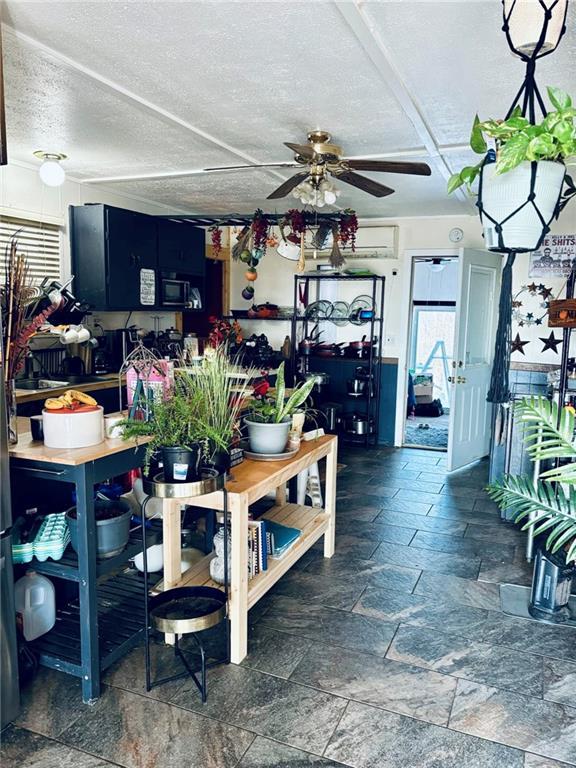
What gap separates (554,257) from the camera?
545 centimetres

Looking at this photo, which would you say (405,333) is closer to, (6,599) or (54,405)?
(54,405)

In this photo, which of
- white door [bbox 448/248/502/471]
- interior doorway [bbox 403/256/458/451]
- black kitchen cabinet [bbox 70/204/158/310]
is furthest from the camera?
interior doorway [bbox 403/256/458/451]

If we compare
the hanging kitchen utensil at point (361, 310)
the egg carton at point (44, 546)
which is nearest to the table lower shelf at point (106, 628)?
the egg carton at point (44, 546)

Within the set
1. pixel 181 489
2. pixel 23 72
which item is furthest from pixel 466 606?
pixel 23 72

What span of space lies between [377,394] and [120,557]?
432cm

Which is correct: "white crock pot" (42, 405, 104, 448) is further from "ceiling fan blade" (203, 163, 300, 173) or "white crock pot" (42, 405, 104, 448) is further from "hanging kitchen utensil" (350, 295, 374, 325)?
"hanging kitchen utensil" (350, 295, 374, 325)

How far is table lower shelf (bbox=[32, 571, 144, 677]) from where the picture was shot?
2.24 metres

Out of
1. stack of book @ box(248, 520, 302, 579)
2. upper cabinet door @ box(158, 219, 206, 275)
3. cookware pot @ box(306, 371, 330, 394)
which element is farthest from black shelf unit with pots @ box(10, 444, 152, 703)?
cookware pot @ box(306, 371, 330, 394)

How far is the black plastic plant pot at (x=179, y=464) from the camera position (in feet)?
6.81

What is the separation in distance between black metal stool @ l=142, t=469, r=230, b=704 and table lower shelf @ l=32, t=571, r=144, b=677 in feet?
0.63

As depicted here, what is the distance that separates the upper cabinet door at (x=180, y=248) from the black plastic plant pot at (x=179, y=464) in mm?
3676

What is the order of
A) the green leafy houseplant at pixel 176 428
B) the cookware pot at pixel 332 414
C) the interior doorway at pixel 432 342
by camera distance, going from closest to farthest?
1. the green leafy houseplant at pixel 176 428
2. the cookware pot at pixel 332 414
3. the interior doorway at pixel 432 342

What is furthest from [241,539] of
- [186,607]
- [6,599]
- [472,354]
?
[472,354]

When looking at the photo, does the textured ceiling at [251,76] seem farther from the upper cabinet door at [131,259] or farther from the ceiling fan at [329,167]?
the upper cabinet door at [131,259]
